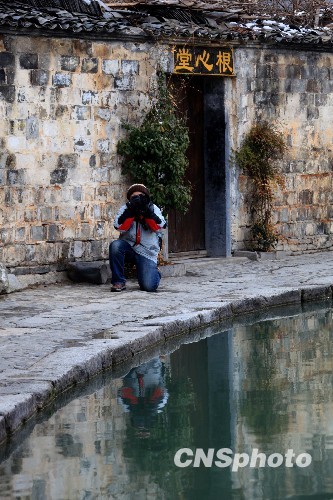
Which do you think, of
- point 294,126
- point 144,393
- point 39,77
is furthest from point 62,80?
point 144,393

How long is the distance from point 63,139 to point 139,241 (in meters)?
1.70

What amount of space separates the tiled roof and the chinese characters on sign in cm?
19

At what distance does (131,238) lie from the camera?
13523mm

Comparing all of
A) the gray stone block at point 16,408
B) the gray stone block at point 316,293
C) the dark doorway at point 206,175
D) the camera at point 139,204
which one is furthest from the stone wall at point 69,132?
the gray stone block at point 16,408

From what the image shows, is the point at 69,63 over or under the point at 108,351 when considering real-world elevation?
over

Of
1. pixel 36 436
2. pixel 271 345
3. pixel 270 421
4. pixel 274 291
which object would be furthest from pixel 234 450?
pixel 274 291

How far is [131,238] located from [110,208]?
4.51ft

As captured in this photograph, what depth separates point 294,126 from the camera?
1722cm

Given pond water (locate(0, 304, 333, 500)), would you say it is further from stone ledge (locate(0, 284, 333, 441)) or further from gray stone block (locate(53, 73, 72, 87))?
gray stone block (locate(53, 73, 72, 87))

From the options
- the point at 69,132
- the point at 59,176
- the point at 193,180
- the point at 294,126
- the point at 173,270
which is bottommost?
the point at 173,270

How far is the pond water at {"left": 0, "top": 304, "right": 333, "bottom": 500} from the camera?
6.13 metres

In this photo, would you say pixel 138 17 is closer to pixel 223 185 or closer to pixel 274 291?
pixel 223 185

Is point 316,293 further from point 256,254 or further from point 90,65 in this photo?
point 90,65

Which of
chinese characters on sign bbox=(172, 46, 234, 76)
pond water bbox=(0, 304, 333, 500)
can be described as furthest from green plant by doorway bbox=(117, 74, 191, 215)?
pond water bbox=(0, 304, 333, 500)
